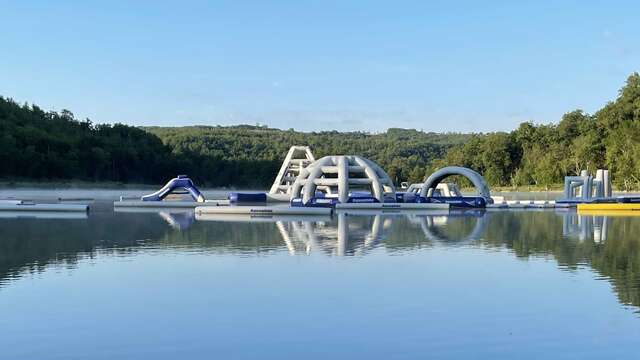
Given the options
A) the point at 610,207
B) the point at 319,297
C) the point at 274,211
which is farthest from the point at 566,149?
the point at 319,297

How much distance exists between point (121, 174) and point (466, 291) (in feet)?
304

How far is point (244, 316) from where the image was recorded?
10.8m

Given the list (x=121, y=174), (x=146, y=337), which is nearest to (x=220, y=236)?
(x=146, y=337)

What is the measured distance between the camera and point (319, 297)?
12.2 meters

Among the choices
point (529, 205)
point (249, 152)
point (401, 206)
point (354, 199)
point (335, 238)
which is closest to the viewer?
point (335, 238)

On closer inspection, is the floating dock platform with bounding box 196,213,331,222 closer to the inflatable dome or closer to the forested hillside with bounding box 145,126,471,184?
the inflatable dome

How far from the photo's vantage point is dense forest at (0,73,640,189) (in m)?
83.8

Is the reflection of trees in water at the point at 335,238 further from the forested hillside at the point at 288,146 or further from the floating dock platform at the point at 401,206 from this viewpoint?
the forested hillside at the point at 288,146

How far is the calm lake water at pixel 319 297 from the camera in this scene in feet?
30.1

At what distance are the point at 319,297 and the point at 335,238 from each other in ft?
33.6

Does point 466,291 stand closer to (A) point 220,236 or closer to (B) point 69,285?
(B) point 69,285

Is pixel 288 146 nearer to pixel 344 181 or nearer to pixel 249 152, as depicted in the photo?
pixel 249 152

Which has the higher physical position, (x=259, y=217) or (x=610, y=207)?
(x=610, y=207)

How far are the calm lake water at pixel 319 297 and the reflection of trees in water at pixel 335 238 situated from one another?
11 centimetres
